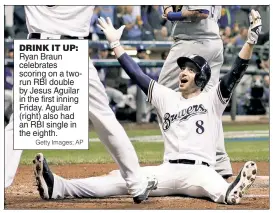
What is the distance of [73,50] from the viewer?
5.57 meters

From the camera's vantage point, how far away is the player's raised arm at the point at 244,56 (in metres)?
5.28

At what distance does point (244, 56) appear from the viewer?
5332 millimetres

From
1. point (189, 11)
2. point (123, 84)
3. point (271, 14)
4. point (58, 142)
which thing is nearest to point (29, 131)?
point (58, 142)

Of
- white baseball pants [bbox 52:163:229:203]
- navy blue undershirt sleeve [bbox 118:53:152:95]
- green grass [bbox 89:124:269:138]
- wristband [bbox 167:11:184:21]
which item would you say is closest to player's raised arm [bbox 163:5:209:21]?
wristband [bbox 167:11:184:21]

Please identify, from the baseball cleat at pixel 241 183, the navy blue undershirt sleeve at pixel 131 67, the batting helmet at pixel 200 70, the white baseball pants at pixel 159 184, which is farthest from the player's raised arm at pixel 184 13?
the baseball cleat at pixel 241 183

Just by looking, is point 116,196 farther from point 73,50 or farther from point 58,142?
point 73,50

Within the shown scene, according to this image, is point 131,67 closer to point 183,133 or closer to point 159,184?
point 183,133

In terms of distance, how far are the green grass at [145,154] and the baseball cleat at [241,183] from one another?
9.46ft

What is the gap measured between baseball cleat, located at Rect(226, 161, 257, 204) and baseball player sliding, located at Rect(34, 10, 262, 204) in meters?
0.17

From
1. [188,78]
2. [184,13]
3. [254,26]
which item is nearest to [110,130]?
[188,78]

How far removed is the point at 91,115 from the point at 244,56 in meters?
1.00

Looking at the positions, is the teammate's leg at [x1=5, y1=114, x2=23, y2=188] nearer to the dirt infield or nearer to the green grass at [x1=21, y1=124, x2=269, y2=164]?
the dirt infield
